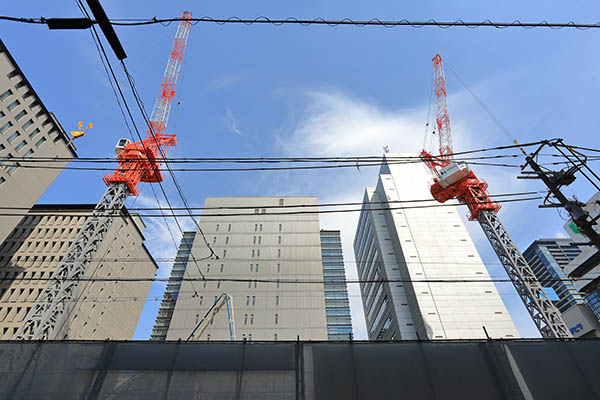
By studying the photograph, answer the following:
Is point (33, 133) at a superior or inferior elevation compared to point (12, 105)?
inferior

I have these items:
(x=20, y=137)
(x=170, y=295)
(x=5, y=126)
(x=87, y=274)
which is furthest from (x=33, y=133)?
(x=170, y=295)

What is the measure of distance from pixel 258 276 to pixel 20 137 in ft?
148

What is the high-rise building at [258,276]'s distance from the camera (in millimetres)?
42594

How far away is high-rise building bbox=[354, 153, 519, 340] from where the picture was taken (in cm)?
4447

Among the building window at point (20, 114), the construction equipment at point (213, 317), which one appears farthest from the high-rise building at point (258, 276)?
the building window at point (20, 114)

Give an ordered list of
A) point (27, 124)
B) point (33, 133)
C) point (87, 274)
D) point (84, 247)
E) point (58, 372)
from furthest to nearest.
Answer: point (87, 274) < point (33, 133) < point (27, 124) < point (84, 247) < point (58, 372)

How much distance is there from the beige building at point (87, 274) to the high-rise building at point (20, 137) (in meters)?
15.4

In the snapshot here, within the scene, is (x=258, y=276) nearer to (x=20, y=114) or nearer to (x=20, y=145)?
(x=20, y=145)

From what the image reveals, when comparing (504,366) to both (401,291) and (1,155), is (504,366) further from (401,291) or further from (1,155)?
(1,155)

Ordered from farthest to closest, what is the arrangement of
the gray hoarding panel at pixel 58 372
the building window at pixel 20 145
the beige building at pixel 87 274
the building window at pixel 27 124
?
the beige building at pixel 87 274 → the building window at pixel 27 124 → the building window at pixel 20 145 → the gray hoarding panel at pixel 58 372

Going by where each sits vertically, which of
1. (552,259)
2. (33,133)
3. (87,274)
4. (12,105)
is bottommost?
(87,274)

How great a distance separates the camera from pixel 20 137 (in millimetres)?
44531

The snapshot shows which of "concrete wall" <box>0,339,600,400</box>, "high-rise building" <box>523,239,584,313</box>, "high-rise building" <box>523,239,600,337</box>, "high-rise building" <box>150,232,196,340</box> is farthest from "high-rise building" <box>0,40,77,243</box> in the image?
"high-rise building" <box>523,239,584,313</box>

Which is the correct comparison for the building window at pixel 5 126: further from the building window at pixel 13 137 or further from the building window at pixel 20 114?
the building window at pixel 20 114
